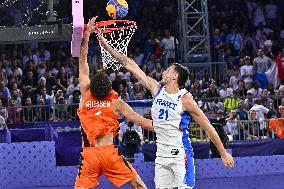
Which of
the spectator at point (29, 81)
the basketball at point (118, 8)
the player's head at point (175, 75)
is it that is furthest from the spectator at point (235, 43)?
the player's head at point (175, 75)

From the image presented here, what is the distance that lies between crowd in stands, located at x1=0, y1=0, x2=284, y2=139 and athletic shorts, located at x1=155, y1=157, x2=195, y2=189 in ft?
25.6

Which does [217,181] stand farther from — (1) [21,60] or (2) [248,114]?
(1) [21,60]

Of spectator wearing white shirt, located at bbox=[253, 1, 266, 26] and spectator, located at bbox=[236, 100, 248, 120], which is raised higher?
spectator wearing white shirt, located at bbox=[253, 1, 266, 26]

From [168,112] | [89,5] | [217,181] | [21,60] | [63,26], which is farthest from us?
[89,5]

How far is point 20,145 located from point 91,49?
9.65 meters

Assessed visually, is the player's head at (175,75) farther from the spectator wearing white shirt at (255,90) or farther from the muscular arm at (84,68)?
the spectator wearing white shirt at (255,90)

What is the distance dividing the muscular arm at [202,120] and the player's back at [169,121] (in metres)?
0.09

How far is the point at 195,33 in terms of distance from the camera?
81.0ft

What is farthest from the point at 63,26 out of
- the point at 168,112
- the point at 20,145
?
the point at 168,112

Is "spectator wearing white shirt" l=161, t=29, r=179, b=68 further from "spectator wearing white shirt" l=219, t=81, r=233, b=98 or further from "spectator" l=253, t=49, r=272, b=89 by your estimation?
"spectator wearing white shirt" l=219, t=81, r=233, b=98

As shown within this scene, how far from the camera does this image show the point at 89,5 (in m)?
28.6

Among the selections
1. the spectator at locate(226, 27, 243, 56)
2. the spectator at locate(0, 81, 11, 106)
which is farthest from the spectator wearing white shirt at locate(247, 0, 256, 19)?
the spectator at locate(0, 81, 11, 106)

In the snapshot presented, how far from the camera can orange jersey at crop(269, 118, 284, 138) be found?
17594mm

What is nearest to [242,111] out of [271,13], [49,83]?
[49,83]
